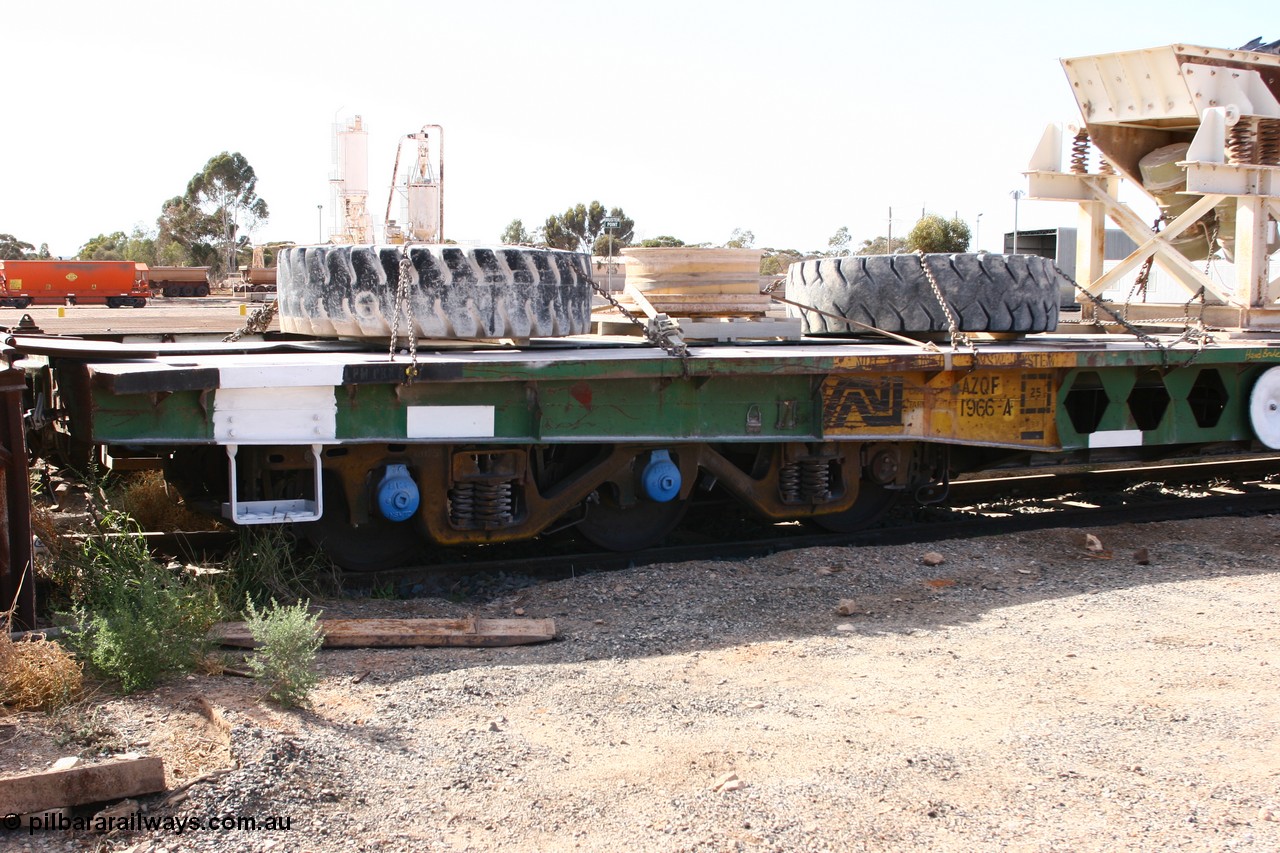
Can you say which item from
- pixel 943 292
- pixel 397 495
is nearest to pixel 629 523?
pixel 397 495

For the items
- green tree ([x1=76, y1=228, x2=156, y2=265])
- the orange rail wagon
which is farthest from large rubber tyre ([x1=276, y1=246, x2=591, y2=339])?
green tree ([x1=76, y1=228, x2=156, y2=265])

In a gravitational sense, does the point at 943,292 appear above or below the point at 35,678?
above

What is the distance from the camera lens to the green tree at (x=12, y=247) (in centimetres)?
8706

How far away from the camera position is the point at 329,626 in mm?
5617

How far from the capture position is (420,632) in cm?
562

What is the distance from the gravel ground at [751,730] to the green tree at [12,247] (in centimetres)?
9177

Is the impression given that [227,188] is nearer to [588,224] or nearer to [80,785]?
[588,224]

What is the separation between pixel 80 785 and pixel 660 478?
3988mm

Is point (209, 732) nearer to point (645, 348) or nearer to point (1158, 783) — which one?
point (1158, 783)

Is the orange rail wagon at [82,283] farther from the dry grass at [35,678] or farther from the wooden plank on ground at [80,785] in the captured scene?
the wooden plank on ground at [80,785]

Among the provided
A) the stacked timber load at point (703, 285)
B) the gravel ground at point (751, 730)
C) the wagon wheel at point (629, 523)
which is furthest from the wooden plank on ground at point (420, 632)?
the stacked timber load at point (703, 285)

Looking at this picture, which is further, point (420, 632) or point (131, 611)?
point (420, 632)

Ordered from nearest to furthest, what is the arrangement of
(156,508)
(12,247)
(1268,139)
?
(156,508), (1268,139), (12,247)

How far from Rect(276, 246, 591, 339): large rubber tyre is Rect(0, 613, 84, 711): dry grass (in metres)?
2.72
